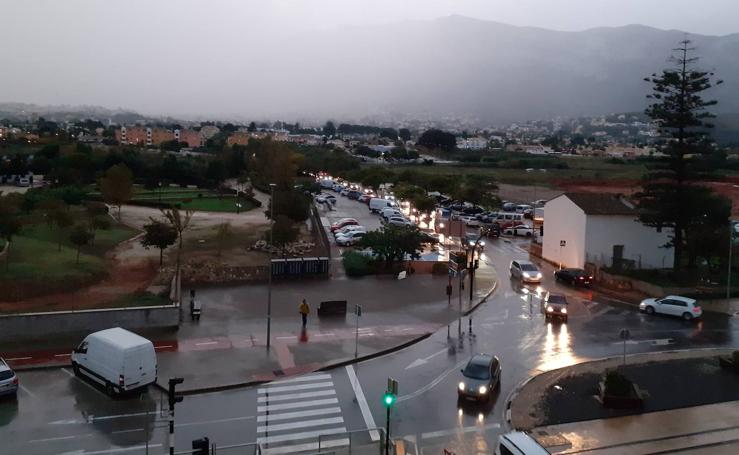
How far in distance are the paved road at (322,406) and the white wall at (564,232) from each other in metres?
10.7

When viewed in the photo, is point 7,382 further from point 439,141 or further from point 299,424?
point 439,141

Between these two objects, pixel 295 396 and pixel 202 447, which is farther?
pixel 295 396

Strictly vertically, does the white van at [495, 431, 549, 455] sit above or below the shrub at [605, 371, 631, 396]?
above

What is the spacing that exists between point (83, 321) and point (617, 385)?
1465 centimetres

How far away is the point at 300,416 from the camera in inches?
559

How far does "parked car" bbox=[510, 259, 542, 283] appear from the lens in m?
29.3

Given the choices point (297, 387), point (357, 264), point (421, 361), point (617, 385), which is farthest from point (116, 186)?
point (617, 385)

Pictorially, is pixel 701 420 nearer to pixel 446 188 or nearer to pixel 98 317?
pixel 98 317

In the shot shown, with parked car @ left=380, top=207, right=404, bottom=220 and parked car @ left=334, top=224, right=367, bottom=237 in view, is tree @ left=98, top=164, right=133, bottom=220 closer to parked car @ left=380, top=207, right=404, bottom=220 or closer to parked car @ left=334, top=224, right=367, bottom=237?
parked car @ left=334, top=224, right=367, bottom=237

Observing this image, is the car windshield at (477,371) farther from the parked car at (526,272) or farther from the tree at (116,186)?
the tree at (116,186)

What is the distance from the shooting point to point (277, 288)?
2605 centimetres

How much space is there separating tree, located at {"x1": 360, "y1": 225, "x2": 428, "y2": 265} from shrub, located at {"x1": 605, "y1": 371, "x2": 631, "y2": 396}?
15.0 m

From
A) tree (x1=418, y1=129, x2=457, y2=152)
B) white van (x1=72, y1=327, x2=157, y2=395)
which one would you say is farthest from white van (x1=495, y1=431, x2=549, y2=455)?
tree (x1=418, y1=129, x2=457, y2=152)

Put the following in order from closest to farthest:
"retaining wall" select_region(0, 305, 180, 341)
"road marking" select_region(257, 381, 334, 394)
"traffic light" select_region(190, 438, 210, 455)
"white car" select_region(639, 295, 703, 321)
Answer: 1. "traffic light" select_region(190, 438, 210, 455)
2. "road marking" select_region(257, 381, 334, 394)
3. "retaining wall" select_region(0, 305, 180, 341)
4. "white car" select_region(639, 295, 703, 321)
